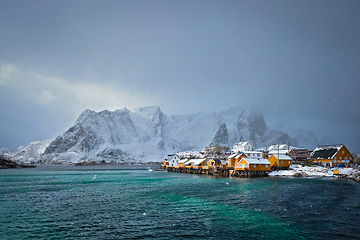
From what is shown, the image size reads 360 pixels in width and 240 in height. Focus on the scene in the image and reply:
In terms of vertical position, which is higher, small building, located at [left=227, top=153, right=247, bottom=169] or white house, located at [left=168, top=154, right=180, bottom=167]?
small building, located at [left=227, top=153, right=247, bottom=169]

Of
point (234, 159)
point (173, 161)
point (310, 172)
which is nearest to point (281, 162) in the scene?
point (310, 172)

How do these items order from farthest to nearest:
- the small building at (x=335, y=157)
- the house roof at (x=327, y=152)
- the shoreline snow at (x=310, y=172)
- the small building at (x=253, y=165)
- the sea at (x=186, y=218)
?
the house roof at (x=327, y=152) < the small building at (x=335, y=157) < the small building at (x=253, y=165) < the shoreline snow at (x=310, y=172) < the sea at (x=186, y=218)

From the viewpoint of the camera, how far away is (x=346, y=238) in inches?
643

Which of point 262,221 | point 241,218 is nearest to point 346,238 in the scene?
point 262,221

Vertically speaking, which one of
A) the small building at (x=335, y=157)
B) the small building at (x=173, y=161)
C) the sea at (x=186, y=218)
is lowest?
the small building at (x=173, y=161)

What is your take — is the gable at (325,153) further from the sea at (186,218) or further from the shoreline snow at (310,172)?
the sea at (186,218)

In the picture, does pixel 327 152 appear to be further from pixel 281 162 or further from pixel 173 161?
pixel 173 161

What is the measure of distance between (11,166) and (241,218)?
549 feet

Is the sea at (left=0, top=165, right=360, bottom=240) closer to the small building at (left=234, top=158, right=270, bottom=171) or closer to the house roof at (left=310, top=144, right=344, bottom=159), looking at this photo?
the small building at (left=234, top=158, right=270, bottom=171)

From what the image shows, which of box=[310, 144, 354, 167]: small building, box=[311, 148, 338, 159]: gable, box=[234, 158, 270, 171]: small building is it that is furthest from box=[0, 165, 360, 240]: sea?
box=[311, 148, 338, 159]: gable

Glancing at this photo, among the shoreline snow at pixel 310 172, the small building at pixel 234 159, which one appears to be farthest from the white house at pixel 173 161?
the shoreline snow at pixel 310 172

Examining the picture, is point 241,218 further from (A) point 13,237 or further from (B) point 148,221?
(A) point 13,237

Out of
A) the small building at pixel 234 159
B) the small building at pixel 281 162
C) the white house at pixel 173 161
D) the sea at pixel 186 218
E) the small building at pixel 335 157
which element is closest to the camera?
the sea at pixel 186 218

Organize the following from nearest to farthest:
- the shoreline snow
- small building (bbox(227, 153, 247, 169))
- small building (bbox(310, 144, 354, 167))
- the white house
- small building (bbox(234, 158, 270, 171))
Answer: the shoreline snow, small building (bbox(234, 158, 270, 171)), small building (bbox(310, 144, 354, 167)), small building (bbox(227, 153, 247, 169)), the white house
